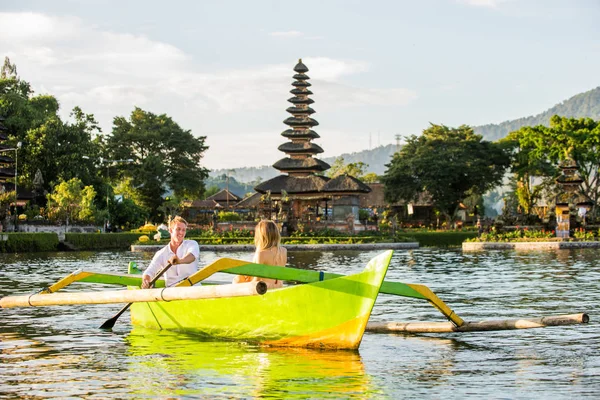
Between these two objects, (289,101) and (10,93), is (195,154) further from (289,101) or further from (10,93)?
(10,93)

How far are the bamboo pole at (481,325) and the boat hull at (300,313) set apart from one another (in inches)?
89.2

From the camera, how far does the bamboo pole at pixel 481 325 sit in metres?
13.1

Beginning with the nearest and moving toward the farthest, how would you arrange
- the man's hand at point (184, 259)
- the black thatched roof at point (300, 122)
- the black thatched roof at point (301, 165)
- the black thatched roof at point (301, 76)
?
the man's hand at point (184, 259) < the black thatched roof at point (301, 165) < the black thatched roof at point (300, 122) < the black thatched roof at point (301, 76)

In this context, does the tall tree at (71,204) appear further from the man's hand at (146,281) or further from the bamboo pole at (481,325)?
the bamboo pole at (481,325)

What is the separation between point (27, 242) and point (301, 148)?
104 ft

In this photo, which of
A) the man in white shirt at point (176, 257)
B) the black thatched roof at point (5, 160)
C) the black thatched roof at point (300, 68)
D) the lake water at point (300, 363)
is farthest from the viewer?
the black thatched roof at point (300, 68)

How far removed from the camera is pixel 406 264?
3797 centimetres

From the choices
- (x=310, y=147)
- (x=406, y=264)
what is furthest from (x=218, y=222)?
(x=406, y=264)

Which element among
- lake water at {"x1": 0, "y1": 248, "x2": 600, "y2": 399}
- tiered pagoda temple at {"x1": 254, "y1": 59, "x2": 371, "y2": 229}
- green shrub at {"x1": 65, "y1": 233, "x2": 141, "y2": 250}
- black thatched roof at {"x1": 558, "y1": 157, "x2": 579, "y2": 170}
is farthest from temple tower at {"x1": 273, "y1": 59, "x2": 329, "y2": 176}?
lake water at {"x1": 0, "y1": 248, "x2": 600, "y2": 399}

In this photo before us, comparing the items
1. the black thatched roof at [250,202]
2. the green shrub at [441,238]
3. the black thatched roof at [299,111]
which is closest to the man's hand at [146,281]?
the green shrub at [441,238]

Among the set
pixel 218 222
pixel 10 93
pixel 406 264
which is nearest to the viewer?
pixel 406 264

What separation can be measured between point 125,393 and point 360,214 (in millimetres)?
69817

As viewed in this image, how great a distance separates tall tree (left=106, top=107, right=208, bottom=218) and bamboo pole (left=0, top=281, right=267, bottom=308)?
246 ft

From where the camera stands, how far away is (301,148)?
264ft
